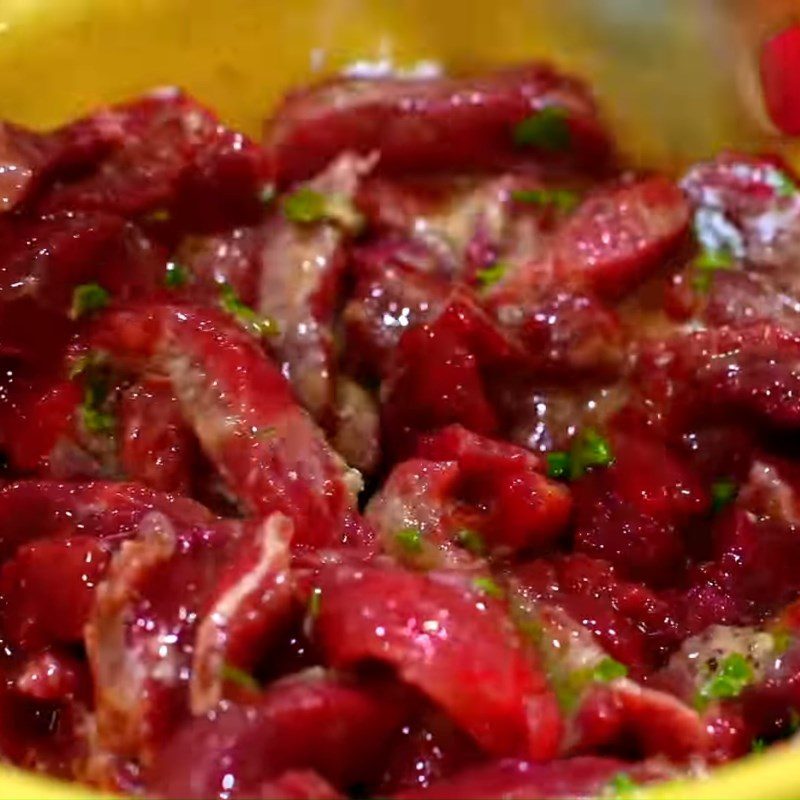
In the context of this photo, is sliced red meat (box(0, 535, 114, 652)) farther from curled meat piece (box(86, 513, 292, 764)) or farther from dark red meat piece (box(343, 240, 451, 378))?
dark red meat piece (box(343, 240, 451, 378))

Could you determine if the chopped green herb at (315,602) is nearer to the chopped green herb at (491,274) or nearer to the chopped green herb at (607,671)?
the chopped green herb at (607,671)

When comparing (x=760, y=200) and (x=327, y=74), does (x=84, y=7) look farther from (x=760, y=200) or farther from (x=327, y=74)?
(x=760, y=200)

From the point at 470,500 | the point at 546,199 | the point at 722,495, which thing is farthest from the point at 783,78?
the point at 470,500

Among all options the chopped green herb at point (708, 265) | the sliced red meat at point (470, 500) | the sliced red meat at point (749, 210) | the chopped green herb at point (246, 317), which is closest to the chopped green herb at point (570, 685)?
the sliced red meat at point (470, 500)

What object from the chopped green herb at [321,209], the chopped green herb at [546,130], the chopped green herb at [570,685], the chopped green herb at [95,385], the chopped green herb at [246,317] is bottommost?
the chopped green herb at [570,685]

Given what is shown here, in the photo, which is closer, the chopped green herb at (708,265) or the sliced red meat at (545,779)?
the sliced red meat at (545,779)

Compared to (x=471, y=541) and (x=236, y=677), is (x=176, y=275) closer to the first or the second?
(x=471, y=541)

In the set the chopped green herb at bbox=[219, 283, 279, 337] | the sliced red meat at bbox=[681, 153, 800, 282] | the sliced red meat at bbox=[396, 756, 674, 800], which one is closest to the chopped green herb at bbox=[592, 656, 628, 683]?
the sliced red meat at bbox=[396, 756, 674, 800]
